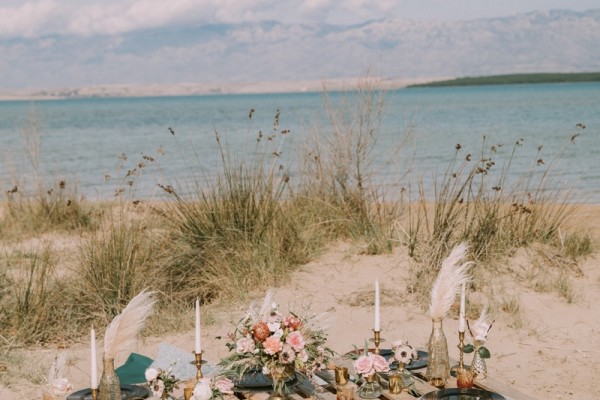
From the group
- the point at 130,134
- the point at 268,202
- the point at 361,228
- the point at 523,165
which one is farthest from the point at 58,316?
the point at 130,134

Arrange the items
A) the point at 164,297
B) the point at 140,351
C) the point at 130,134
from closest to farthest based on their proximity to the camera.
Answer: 1. the point at 140,351
2. the point at 164,297
3. the point at 130,134

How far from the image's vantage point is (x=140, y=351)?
5812mm

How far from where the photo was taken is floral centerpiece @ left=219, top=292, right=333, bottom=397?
3467mm

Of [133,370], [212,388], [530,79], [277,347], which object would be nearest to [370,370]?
[277,347]

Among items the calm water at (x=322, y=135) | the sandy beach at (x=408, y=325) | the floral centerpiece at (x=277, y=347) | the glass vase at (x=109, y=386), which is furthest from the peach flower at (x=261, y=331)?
the calm water at (x=322, y=135)

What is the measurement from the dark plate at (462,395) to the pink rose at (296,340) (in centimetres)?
58

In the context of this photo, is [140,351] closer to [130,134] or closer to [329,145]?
[329,145]

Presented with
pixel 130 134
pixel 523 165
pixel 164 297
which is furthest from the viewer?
pixel 130 134

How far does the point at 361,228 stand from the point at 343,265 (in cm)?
78

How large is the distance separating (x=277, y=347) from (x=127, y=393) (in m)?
0.81

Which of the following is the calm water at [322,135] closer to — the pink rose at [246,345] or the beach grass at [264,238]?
the beach grass at [264,238]

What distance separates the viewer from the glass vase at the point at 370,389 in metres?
3.62

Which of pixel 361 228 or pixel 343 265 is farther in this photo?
pixel 361 228

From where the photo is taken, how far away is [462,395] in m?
3.56
